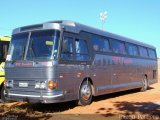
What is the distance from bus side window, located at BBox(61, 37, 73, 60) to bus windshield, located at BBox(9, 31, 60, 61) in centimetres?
32

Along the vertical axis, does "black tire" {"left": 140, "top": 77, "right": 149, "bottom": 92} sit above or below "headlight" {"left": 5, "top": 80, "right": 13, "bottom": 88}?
below

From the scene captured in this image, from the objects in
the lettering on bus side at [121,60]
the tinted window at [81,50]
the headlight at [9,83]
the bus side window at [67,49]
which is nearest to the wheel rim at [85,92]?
the tinted window at [81,50]

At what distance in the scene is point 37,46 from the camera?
11148 millimetres

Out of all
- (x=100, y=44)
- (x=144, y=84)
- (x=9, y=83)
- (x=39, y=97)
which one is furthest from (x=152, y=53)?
(x=39, y=97)

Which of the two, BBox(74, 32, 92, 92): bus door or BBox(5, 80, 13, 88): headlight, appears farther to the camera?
BBox(74, 32, 92, 92): bus door

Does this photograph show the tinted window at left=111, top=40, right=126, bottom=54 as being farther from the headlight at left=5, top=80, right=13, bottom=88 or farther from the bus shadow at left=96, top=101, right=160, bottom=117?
the headlight at left=5, top=80, right=13, bottom=88

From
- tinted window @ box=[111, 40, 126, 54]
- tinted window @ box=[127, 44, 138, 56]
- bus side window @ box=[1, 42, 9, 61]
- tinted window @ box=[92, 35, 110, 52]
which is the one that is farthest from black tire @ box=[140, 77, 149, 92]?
bus side window @ box=[1, 42, 9, 61]

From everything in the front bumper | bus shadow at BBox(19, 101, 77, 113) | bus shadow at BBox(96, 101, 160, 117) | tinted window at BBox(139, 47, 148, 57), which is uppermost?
tinted window at BBox(139, 47, 148, 57)

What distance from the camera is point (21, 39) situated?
464 inches

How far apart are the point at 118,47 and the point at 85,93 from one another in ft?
14.8

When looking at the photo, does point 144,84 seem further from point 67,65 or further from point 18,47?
point 18,47

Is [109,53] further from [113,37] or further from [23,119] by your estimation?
[23,119]

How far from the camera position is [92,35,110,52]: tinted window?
13597mm

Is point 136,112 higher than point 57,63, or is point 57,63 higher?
point 57,63
